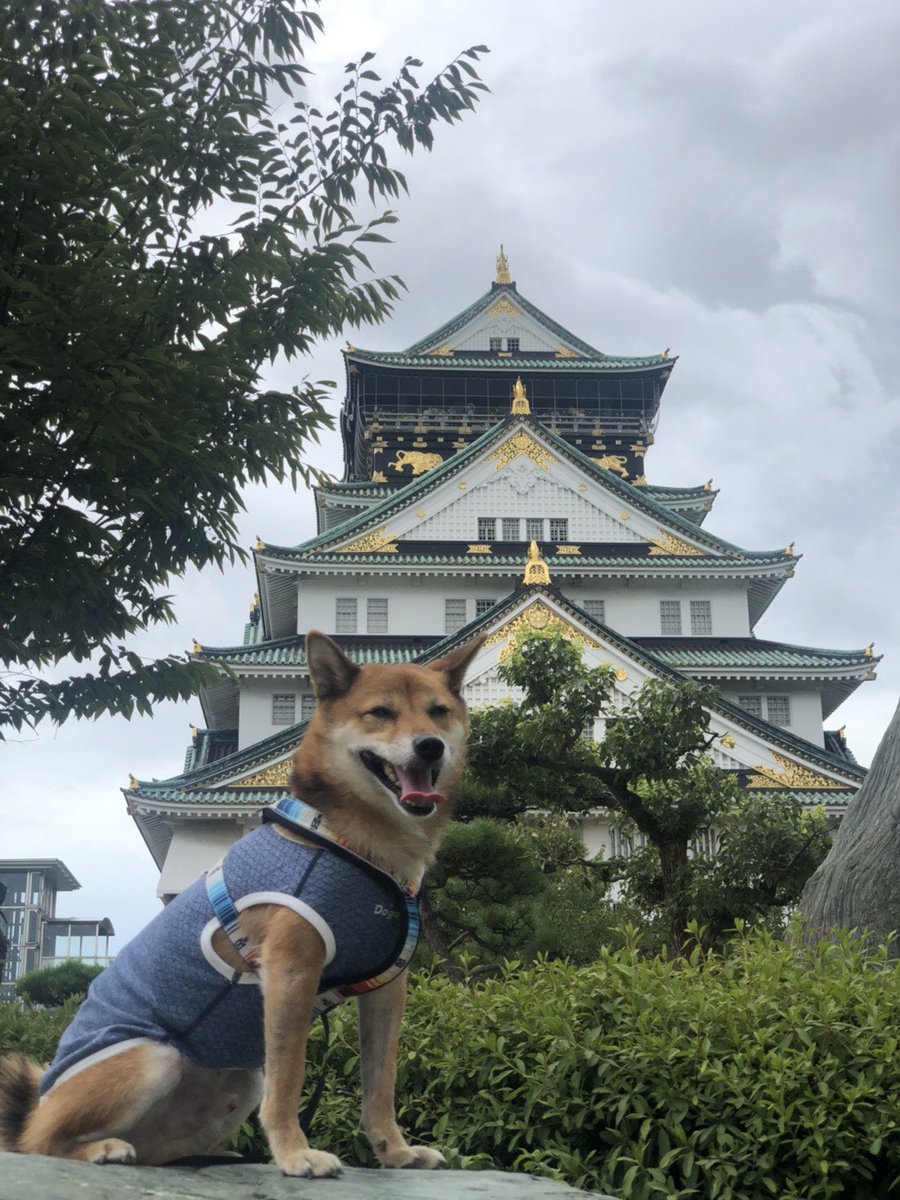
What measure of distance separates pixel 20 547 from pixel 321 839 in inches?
228

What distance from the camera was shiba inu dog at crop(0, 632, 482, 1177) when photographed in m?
3.54

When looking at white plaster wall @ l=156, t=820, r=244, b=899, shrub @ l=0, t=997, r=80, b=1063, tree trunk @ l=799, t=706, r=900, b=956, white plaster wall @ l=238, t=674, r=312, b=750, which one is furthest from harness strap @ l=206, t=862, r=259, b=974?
white plaster wall @ l=238, t=674, r=312, b=750

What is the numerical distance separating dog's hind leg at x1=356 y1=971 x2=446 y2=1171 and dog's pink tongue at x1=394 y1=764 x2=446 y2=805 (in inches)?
24.5

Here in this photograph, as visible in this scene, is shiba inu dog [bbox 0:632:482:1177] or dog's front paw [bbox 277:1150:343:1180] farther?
shiba inu dog [bbox 0:632:482:1177]

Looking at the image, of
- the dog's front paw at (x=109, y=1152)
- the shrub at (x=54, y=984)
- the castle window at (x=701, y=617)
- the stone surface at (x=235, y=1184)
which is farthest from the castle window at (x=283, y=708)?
the dog's front paw at (x=109, y=1152)

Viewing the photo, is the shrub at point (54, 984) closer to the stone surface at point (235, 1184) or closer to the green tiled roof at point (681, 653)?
the green tiled roof at point (681, 653)

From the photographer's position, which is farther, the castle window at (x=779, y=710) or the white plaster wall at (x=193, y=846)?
the castle window at (x=779, y=710)

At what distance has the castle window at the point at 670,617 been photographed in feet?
116

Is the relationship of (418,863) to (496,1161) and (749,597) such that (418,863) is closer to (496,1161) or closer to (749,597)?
(496,1161)

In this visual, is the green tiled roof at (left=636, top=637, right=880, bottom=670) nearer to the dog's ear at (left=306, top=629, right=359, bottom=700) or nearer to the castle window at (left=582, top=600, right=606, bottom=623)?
the castle window at (left=582, top=600, right=606, bottom=623)

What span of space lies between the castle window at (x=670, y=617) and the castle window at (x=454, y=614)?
5.97 metres

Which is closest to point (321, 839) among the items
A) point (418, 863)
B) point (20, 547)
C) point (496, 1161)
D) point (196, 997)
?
point (418, 863)

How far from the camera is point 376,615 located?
3500 centimetres

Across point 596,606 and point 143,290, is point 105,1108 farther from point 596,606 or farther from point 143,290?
point 596,606
